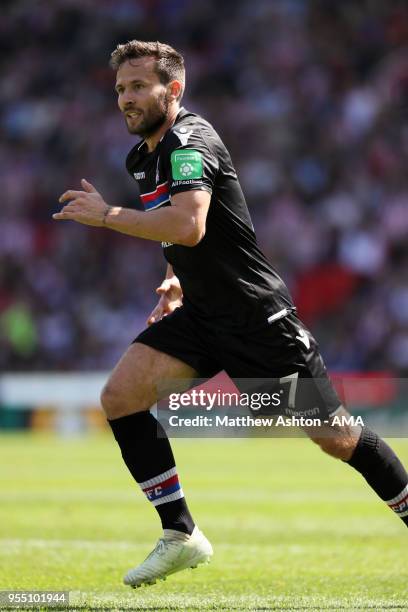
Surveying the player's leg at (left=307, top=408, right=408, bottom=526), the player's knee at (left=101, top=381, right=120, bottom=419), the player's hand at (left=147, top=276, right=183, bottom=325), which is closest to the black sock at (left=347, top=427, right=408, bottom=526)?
the player's leg at (left=307, top=408, right=408, bottom=526)

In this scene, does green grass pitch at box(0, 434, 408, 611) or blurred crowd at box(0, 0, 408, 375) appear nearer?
green grass pitch at box(0, 434, 408, 611)

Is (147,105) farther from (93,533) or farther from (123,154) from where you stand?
(123,154)

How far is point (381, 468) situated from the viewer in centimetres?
579

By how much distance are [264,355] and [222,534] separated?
10.4ft

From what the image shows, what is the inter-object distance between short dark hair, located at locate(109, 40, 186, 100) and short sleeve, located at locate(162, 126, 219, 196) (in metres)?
0.37

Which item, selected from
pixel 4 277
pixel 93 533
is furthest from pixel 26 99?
pixel 93 533

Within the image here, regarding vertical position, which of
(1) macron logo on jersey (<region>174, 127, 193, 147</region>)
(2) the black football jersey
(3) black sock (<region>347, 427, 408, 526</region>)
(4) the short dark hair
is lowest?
(3) black sock (<region>347, 427, 408, 526</region>)

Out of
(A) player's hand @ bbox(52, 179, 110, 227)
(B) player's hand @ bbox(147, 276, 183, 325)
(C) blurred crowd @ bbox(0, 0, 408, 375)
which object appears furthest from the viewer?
(C) blurred crowd @ bbox(0, 0, 408, 375)

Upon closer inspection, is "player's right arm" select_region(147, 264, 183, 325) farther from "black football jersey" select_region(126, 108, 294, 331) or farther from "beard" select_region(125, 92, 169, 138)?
"beard" select_region(125, 92, 169, 138)

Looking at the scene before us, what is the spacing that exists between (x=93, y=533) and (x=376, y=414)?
1137cm

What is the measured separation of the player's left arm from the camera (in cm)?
530

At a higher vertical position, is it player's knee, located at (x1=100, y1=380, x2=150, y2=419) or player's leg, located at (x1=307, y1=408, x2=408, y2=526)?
player's knee, located at (x1=100, y1=380, x2=150, y2=419)

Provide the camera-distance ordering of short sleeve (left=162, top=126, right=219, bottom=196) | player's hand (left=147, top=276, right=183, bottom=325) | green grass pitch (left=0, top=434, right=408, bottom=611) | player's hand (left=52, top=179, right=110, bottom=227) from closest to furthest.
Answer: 1. player's hand (left=52, top=179, right=110, bottom=227)
2. short sleeve (left=162, top=126, right=219, bottom=196)
3. green grass pitch (left=0, top=434, right=408, bottom=611)
4. player's hand (left=147, top=276, right=183, bottom=325)

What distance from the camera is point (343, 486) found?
40.4 ft
